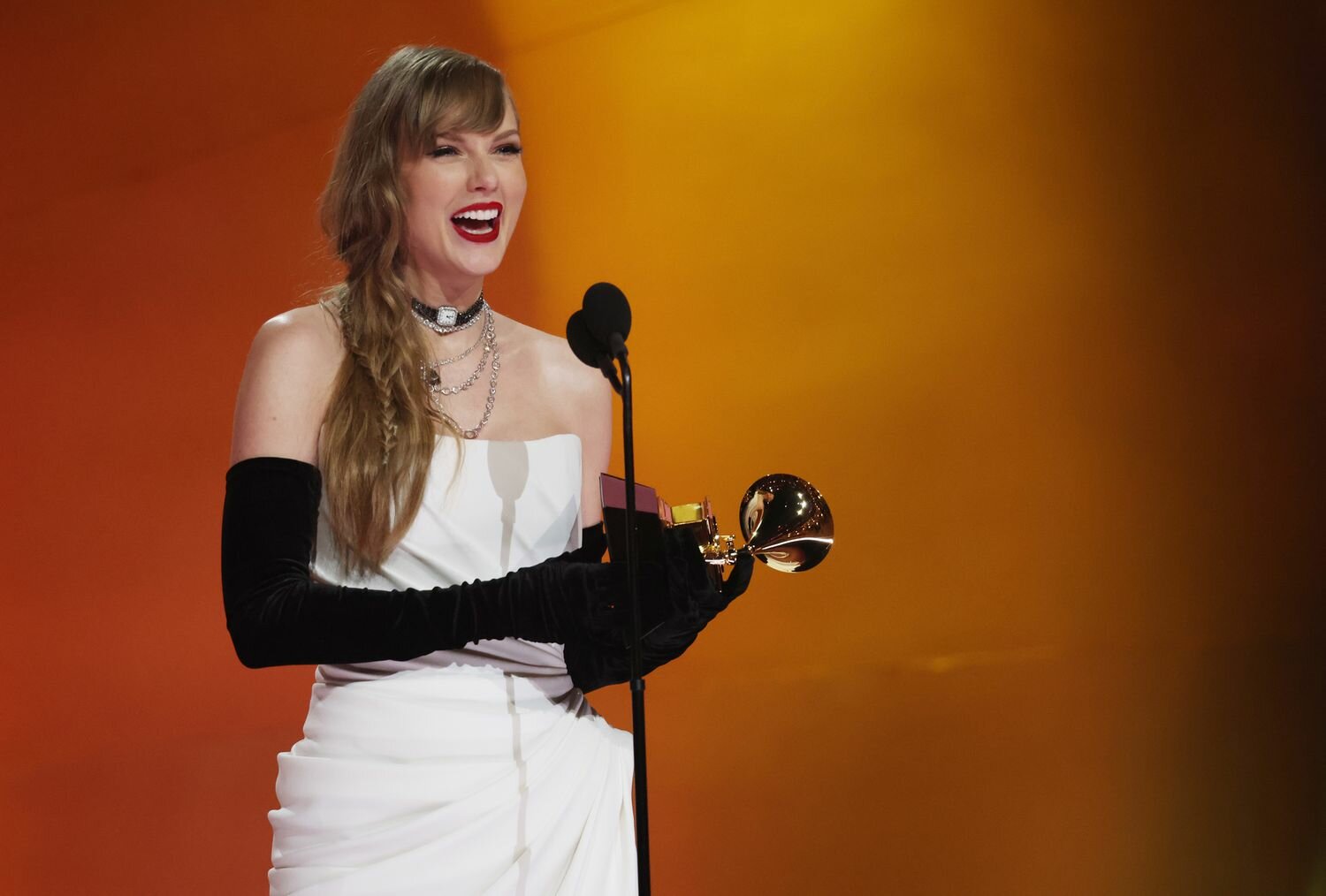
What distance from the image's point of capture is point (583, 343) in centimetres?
154

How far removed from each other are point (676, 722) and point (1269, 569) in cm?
163

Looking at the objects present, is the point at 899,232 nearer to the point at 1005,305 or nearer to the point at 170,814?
the point at 1005,305

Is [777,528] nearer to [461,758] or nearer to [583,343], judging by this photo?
[583,343]

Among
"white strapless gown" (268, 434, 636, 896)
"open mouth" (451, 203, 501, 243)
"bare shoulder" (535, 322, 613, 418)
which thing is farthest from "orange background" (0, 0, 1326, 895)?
"white strapless gown" (268, 434, 636, 896)

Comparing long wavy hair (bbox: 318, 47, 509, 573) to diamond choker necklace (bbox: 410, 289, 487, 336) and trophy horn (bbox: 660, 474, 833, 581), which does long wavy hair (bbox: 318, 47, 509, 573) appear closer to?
diamond choker necklace (bbox: 410, 289, 487, 336)

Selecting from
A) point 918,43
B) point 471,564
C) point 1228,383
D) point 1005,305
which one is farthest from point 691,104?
point 471,564

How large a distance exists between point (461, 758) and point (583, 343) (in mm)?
656

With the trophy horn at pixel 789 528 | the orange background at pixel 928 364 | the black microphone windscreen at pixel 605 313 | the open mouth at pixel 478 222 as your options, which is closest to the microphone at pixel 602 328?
the black microphone windscreen at pixel 605 313

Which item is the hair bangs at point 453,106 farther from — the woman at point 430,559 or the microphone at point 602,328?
the microphone at point 602,328

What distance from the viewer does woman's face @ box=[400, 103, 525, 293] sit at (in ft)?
6.45

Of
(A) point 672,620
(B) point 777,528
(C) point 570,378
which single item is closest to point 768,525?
(B) point 777,528

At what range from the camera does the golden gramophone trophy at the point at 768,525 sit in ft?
5.66

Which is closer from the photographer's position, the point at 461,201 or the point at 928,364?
the point at 461,201

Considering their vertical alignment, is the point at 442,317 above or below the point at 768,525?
above
